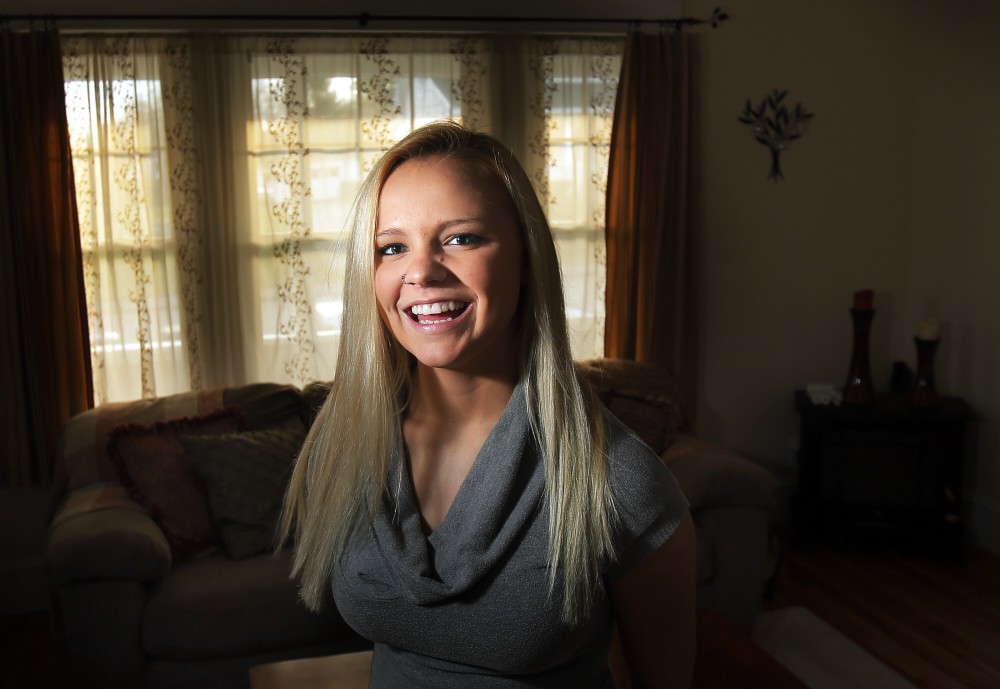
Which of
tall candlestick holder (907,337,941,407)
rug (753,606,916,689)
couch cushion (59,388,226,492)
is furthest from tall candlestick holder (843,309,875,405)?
couch cushion (59,388,226,492)

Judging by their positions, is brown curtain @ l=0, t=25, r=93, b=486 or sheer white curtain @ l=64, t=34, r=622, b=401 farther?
sheer white curtain @ l=64, t=34, r=622, b=401

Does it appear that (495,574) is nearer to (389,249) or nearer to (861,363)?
(389,249)

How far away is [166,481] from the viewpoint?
2.73 meters

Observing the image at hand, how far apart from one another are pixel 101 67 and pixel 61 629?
201 centimetres

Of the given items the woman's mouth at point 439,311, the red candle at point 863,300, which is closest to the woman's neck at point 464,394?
the woman's mouth at point 439,311

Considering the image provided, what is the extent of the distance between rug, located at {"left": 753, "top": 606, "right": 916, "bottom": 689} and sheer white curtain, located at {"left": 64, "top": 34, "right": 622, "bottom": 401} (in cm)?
144

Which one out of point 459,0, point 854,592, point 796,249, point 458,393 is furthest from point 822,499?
point 458,393

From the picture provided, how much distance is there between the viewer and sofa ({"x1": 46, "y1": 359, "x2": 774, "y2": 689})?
2410mm

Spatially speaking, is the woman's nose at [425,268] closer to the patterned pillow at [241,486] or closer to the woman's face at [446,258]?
the woman's face at [446,258]

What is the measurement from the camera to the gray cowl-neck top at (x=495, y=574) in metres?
1.03

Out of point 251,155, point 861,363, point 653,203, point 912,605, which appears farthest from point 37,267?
point 912,605

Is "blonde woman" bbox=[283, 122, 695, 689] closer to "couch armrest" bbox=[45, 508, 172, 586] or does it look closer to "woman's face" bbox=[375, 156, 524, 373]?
"woman's face" bbox=[375, 156, 524, 373]

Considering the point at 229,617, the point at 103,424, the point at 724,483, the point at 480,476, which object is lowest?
the point at 229,617

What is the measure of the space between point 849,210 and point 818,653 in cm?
209
